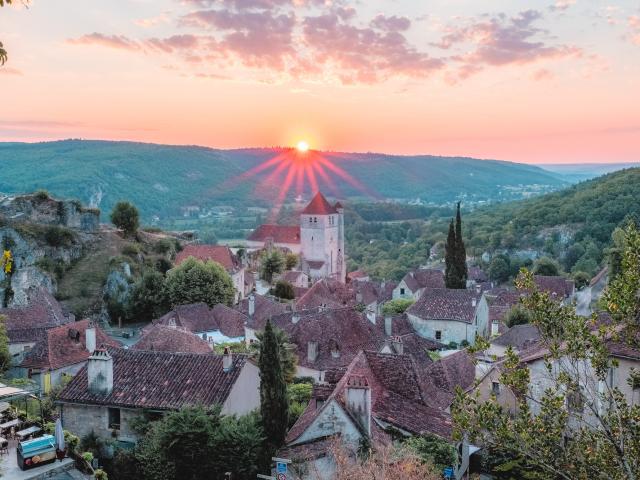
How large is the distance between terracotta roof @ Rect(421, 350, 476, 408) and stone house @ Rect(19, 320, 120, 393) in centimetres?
1696

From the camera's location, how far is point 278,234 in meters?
101

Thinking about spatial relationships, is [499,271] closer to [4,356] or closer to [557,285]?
[557,285]

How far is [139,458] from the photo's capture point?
722 inches

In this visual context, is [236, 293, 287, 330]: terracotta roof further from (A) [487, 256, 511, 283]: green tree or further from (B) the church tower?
(A) [487, 256, 511, 283]: green tree

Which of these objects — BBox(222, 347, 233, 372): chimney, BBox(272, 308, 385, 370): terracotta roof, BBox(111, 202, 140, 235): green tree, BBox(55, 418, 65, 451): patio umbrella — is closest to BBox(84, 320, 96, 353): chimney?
BBox(272, 308, 385, 370): terracotta roof

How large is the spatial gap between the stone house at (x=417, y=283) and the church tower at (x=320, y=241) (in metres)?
22.3

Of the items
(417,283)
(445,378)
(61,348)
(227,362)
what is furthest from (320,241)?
(227,362)

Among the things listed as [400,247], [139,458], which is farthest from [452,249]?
[400,247]

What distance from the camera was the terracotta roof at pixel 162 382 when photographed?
68.2 feet

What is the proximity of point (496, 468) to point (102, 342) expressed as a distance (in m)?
24.2

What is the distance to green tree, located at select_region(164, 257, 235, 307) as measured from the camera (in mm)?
52594

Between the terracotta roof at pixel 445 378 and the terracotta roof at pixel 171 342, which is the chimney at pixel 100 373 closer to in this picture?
the terracotta roof at pixel 171 342

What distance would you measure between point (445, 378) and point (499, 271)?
238 feet

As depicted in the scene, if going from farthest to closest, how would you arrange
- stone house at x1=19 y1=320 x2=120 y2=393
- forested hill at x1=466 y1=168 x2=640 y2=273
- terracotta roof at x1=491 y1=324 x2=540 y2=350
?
1. forested hill at x1=466 y1=168 x2=640 y2=273
2. terracotta roof at x1=491 y1=324 x2=540 y2=350
3. stone house at x1=19 y1=320 x2=120 y2=393
